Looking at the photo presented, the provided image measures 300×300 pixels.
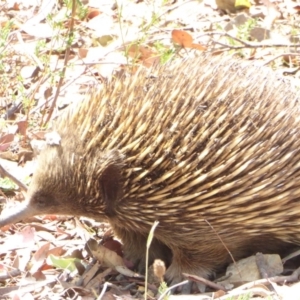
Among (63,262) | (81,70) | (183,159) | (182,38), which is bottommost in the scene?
(63,262)

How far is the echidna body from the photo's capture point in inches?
138

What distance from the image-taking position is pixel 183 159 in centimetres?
349

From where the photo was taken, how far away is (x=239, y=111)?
11.6 feet

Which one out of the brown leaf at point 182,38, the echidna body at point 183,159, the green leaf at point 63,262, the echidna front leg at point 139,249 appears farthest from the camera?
the brown leaf at point 182,38

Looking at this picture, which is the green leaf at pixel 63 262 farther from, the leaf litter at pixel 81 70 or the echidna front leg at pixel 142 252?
the echidna front leg at pixel 142 252

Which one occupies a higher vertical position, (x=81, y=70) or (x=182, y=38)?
(x=182, y=38)

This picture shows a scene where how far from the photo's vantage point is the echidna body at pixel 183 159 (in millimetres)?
3494

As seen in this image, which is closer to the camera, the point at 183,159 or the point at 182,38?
the point at 183,159

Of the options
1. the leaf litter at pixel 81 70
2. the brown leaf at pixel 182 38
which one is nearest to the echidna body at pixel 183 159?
the leaf litter at pixel 81 70

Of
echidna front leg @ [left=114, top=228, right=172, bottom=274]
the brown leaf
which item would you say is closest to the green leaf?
echidna front leg @ [left=114, top=228, right=172, bottom=274]

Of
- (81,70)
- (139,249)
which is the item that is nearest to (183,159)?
(139,249)

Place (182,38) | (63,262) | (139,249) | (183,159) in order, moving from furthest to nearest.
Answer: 1. (182,38)
2. (139,249)
3. (63,262)
4. (183,159)

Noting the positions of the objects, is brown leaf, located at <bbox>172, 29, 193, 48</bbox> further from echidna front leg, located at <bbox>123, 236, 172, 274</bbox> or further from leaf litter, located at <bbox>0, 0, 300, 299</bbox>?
echidna front leg, located at <bbox>123, 236, 172, 274</bbox>

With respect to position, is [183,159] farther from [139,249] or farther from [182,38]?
[182,38]
